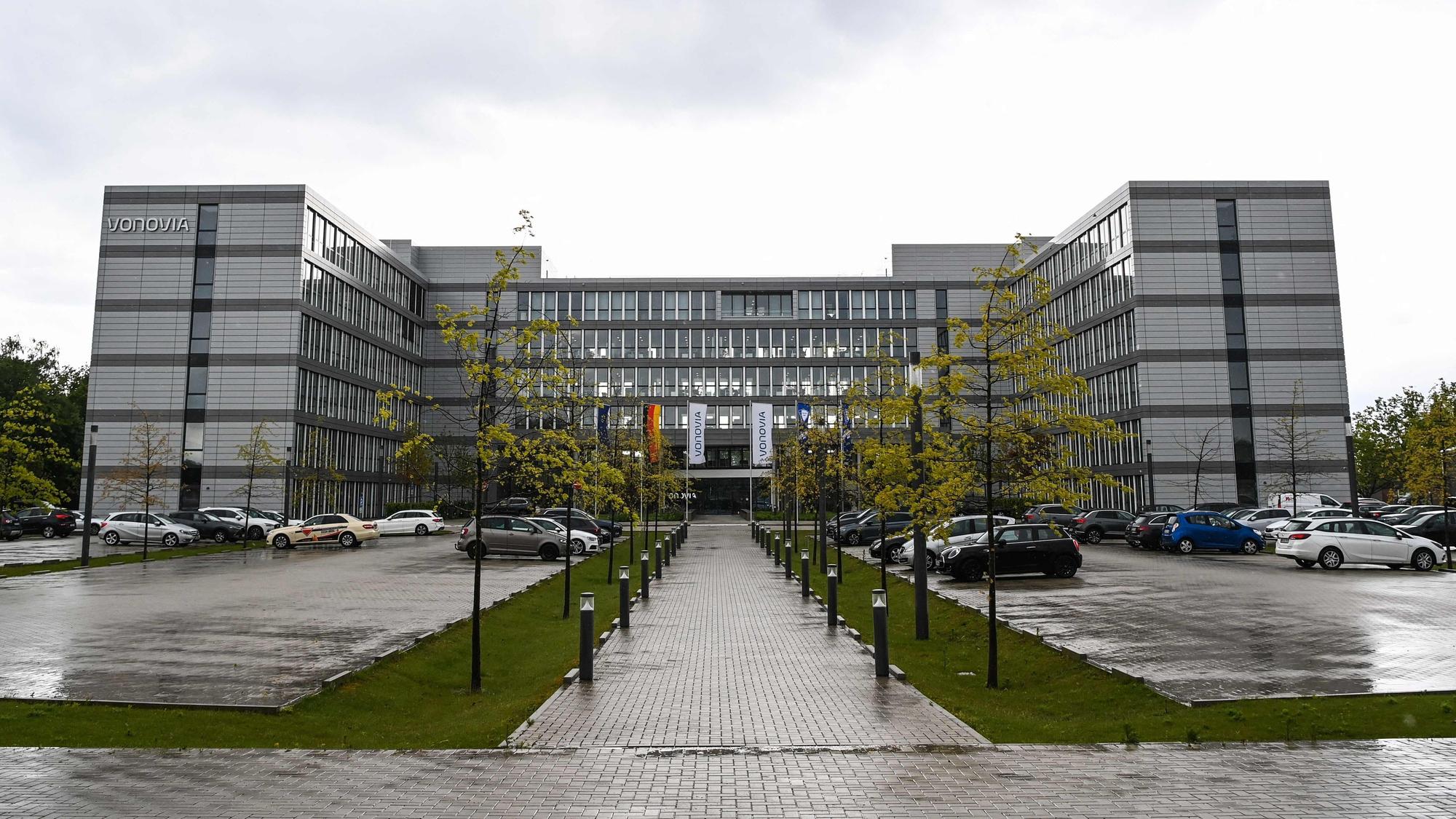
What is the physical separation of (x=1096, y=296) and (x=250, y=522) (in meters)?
52.8

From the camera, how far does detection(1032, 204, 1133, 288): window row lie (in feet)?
202

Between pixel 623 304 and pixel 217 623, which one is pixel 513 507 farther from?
pixel 217 623

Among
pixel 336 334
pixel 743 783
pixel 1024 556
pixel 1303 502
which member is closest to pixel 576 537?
pixel 1024 556

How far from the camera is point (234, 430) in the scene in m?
57.8

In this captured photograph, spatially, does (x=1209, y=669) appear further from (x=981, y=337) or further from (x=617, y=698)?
(x=617, y=698)

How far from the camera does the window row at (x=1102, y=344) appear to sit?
201 ft

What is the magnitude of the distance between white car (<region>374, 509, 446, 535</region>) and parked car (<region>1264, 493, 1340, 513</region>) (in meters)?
39.6

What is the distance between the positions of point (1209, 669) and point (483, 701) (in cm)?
914

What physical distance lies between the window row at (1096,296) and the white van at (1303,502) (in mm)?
17129

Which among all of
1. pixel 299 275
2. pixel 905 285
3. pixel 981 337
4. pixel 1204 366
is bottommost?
pixel 981 337

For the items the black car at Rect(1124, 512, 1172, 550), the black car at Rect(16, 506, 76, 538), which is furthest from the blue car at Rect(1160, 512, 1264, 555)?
the black car at Rect(16, 506, 76, 538)

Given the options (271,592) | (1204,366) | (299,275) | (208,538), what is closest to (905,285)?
(1204,366)

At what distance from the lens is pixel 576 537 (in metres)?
35.4

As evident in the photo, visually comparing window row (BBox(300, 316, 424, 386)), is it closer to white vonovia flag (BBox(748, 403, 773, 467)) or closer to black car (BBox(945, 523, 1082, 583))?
white vonovia flag (BBox(748, 403, 773, 467))
